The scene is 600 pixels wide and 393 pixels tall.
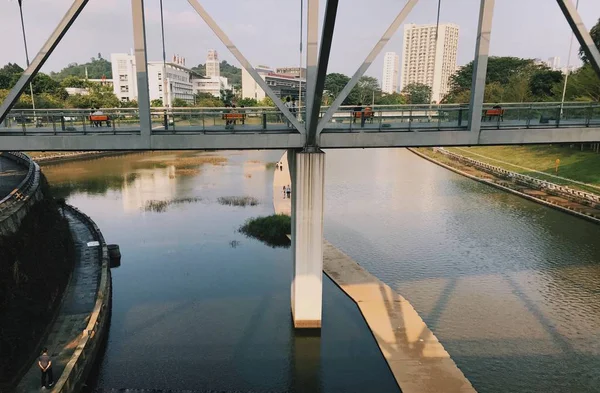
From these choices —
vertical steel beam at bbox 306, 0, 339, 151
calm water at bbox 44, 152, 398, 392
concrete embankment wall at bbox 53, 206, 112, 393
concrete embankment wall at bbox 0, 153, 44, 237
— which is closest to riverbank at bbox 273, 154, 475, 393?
calm water at bbox 44, 152, 398, 392

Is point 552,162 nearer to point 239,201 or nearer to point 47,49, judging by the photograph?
point 239,201

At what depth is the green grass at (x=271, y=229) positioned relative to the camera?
989 inches

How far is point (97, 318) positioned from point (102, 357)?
1257 millimetres

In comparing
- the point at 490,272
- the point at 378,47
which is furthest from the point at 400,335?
the point at 378,47

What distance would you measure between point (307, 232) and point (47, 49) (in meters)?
9.03

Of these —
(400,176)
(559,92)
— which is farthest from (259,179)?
(559,92)

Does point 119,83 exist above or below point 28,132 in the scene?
above

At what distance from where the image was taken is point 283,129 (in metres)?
13.6

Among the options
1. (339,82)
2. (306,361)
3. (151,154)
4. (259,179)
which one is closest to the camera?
(306,361)

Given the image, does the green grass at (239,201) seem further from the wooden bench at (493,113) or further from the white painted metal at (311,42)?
the white painted metal at (311,42)

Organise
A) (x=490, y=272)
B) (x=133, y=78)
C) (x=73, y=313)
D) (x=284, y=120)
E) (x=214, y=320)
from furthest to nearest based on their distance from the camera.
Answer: (x=133, y=78), (x=490, y=272), (x=214, y=320), (x=73, y=313), (x=284, y=120)

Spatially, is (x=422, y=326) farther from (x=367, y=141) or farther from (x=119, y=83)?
(x=119, y=83)

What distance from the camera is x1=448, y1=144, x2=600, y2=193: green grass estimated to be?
127ft

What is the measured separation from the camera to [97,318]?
13.9m
